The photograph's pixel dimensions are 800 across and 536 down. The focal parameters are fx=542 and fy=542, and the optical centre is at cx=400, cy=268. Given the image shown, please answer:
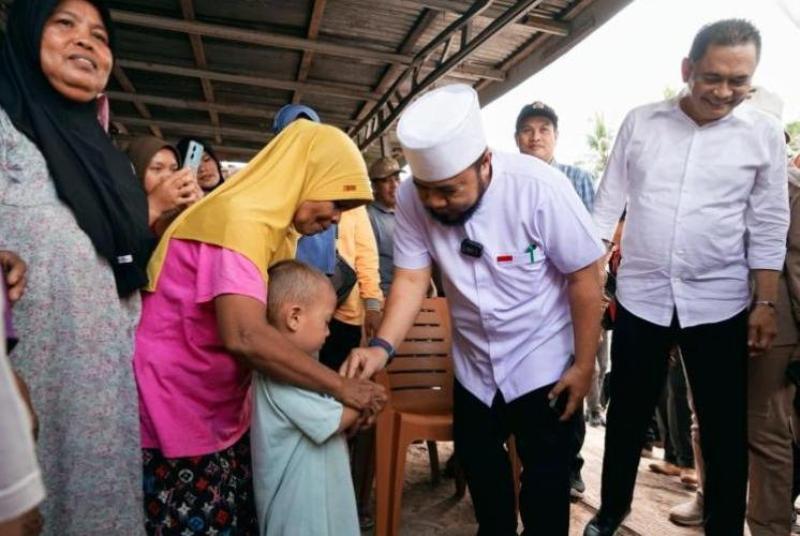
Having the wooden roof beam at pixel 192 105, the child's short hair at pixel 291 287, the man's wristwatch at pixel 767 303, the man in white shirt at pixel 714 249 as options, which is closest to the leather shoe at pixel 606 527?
the man in white shirt at pixel 714 249

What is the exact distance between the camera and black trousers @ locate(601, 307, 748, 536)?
6.84ft

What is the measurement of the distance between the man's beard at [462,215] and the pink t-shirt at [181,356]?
636 mm

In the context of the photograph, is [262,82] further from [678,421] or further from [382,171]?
[678,421]

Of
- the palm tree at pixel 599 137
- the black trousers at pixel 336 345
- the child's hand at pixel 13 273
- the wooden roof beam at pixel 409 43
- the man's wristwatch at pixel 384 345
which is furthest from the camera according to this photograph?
the palm tree at pixel 599 137

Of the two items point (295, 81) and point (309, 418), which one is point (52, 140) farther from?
point (295, 81)

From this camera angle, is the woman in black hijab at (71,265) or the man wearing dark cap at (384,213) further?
the man wearing dark cap at (384,213)

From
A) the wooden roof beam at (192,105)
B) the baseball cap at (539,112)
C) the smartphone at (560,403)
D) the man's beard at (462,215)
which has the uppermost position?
the wooden roof beam at (192,105)

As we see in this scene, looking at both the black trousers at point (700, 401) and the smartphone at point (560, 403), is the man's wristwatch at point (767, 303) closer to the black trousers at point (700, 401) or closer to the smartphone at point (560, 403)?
the black trousers at point (700, 401)

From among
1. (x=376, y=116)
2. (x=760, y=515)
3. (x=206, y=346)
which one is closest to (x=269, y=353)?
(x=206, y=346)

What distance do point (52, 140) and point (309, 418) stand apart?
97 cm

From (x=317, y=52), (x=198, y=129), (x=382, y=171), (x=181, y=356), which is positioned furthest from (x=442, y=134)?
(x=198, y=129)

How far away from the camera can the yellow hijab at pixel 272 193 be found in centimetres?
144

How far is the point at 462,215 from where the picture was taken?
1.76 m

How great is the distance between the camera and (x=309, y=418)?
1514mm
